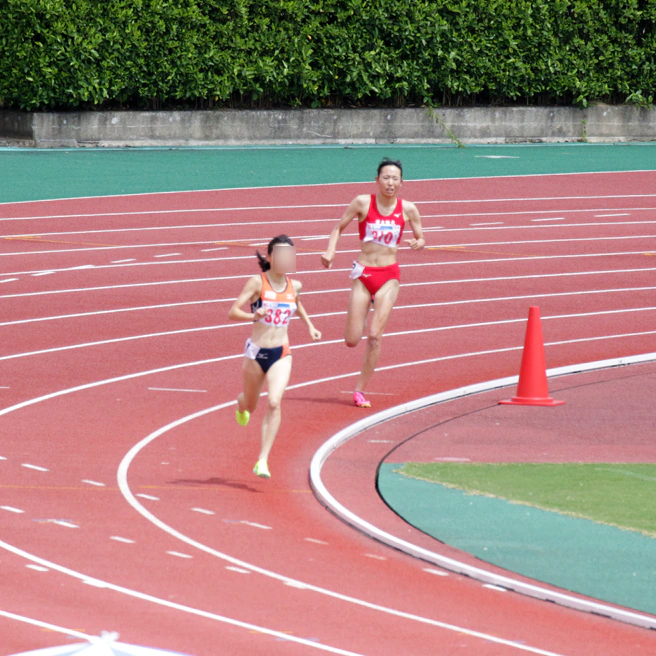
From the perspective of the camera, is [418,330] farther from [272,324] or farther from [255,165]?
[255,165]

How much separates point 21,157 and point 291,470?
1956 cm

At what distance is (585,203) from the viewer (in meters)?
24.0

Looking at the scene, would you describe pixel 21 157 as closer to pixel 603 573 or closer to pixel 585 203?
pixel 585 203

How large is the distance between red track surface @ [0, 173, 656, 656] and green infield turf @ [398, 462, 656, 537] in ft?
3.45

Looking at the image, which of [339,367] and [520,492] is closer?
[520,492]

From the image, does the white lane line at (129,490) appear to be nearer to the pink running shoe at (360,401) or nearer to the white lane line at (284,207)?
the pink running shoe at (360,401)

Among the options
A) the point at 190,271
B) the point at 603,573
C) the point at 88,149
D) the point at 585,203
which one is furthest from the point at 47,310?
the point at 88,149

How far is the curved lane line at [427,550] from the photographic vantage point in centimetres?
639

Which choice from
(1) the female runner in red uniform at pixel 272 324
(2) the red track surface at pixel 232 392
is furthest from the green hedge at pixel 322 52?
(1) the female runner in red uniform at pixel 272 324

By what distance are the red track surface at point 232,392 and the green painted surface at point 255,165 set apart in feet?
4.29

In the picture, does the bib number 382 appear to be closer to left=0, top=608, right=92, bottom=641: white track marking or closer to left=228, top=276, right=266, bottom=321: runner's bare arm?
left=228, top=276, right=266, bottom=321: runner's bare arm

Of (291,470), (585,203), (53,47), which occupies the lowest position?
(291,470)

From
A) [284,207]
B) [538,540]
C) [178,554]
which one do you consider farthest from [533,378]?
[284,207]

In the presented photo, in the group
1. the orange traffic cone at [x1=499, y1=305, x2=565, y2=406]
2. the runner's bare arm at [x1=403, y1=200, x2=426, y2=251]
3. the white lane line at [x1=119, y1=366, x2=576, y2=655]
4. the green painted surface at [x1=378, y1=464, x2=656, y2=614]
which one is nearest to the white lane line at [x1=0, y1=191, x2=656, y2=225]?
the runner's bare arm at [x1=403, y1=200, x2=426, y2=251]
